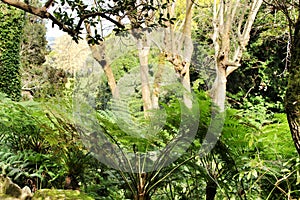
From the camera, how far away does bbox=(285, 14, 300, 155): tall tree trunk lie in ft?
4.16

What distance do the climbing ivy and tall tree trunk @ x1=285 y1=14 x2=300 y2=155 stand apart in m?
9.10

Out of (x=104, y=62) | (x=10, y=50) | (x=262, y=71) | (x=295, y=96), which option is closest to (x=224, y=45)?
(x=104, y=62)

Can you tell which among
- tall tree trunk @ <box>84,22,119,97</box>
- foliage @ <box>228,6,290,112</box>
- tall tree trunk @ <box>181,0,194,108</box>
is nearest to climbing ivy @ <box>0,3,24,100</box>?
tall tree trunk @ <box>84,22,119,97</box>

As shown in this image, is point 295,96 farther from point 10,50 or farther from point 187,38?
point 10,50

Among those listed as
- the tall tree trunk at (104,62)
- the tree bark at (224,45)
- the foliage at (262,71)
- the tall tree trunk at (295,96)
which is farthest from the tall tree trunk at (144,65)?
the tall tree trunk at (295,96)

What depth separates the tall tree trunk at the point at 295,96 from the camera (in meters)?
1.27

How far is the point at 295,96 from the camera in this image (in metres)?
1.28

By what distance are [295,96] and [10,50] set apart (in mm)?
9599

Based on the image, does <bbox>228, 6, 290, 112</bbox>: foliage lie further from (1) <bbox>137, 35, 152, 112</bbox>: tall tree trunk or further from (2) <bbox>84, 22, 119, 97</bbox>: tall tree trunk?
(2) <bbox>84, 22, 119, 97</bbox>: tall tree trunk

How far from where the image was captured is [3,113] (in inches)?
92.0

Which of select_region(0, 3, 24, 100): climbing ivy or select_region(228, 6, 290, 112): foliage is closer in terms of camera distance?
select_region(0, 3, 24, 100): climbing ivy

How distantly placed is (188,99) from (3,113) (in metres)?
1.17

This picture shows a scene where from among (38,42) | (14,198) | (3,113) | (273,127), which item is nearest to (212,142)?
(273,127)

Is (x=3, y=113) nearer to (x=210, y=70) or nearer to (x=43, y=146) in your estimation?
(x=43, y=146)
